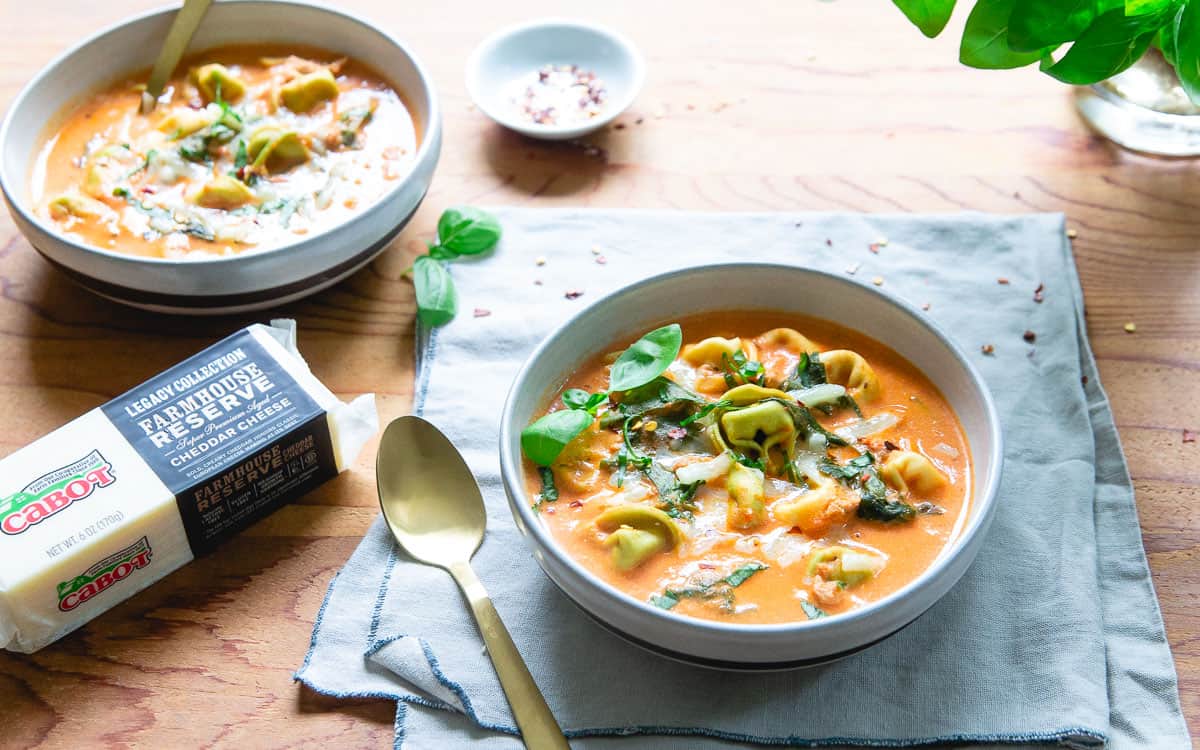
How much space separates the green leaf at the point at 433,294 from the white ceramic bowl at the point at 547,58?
58cm

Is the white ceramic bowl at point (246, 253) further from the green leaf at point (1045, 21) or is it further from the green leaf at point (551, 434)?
the green leaf at point (1045, 21)

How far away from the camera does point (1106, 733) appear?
1929mm

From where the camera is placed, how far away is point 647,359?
2.21 metres

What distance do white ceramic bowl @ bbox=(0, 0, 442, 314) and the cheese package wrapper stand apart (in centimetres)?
19

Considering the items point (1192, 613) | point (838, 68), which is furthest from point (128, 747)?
point (838, 68)

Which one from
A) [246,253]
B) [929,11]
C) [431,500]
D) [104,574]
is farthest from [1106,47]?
[104,574]

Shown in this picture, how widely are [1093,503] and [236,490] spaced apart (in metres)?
1.55

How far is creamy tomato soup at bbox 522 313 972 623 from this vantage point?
196cm

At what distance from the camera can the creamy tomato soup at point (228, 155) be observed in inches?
105

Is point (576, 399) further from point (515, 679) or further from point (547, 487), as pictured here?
point (515, 679)

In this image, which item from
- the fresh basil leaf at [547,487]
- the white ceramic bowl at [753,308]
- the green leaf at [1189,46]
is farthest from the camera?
the green leaf at [1189,46]

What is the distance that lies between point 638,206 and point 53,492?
146 centimetres

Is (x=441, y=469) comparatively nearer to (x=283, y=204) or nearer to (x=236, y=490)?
(x=236, y=490)

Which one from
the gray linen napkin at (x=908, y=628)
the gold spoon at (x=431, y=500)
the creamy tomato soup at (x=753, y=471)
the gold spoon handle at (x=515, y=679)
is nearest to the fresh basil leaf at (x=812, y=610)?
the creamy tomato soup at (x=753, y=471)
